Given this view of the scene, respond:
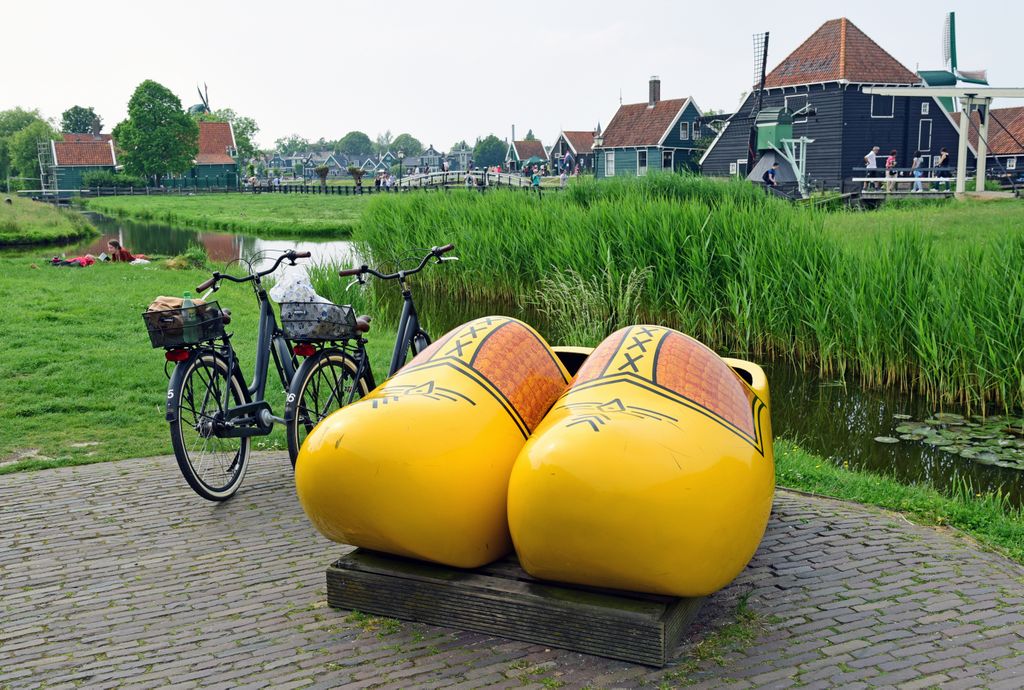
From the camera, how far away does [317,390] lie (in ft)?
16.3

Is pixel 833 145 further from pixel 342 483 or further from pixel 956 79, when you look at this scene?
pixel 342 483

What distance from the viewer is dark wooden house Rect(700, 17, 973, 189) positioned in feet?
101

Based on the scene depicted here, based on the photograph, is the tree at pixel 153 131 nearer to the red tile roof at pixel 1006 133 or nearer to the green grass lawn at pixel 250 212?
the green grass lawn at pixel 250 212

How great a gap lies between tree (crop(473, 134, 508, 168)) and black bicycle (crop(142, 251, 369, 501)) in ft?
308

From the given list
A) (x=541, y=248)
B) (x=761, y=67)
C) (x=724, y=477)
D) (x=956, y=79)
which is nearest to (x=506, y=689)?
(x=724, y=477)

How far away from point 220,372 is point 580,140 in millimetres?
60111

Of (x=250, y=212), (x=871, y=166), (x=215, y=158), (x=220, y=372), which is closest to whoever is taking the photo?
(x=220, y=372)

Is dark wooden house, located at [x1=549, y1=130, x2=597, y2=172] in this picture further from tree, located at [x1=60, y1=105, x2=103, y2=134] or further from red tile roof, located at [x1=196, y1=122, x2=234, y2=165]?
tree, located at [x1=60, y1=105, x2=103, y2=134]

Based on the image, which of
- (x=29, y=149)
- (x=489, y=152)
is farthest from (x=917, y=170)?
(x=489, y=152)

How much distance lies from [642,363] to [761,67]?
114 ft

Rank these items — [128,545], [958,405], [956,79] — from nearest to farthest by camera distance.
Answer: [128,545] → [958,405] → [956,79]

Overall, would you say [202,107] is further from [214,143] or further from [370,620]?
[370,620]

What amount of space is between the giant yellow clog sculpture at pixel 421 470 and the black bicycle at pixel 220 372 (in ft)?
4.74

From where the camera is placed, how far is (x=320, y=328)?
4.82m
